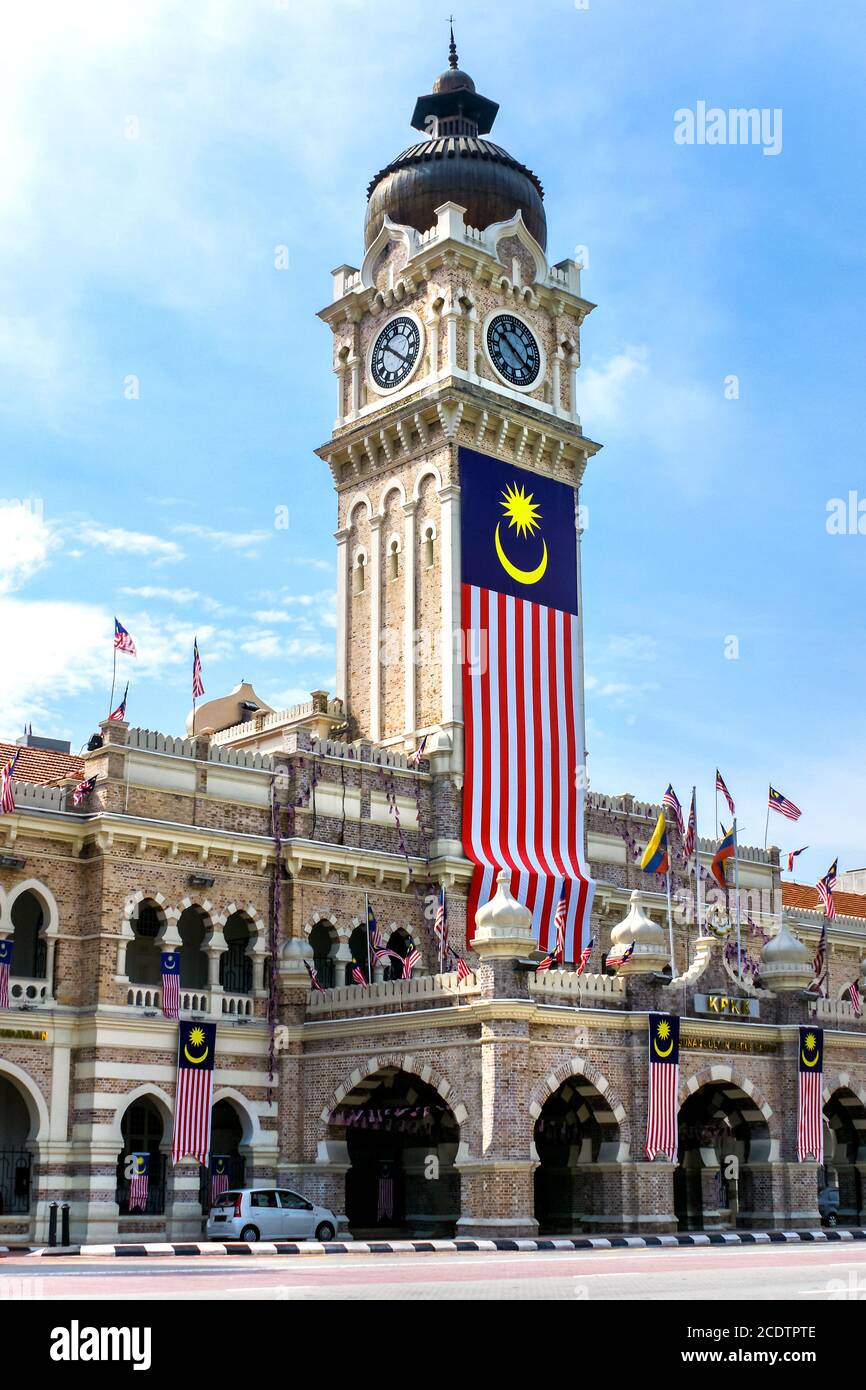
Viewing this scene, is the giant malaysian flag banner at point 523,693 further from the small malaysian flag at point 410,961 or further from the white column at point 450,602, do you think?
the small malaysian flag at point 410,961

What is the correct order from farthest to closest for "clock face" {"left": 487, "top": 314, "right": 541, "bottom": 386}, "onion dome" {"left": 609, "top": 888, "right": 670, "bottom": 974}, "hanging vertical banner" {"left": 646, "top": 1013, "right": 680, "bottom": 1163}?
"clock face" {"left": 487, "top": 314, "right": 541, "bottom": 386} → "onion dome" {"left": 609, "top": 888, "right": 670, "bottom": 974} → "hanging vertical banner" {"left": 646, "top": 1013, "right": 680, "bottom": 1163}

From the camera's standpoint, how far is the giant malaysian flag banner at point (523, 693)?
48.8 meters

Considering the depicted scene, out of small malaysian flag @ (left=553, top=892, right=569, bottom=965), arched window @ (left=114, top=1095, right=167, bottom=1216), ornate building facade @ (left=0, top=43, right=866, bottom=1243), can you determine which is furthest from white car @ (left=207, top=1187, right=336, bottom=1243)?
small malaysian flag @ (left=553, top=892, right=569, bottom=965)

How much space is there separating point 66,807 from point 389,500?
18015 mm

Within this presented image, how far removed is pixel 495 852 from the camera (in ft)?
159

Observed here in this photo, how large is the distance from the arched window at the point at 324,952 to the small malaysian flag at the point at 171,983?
5274mm

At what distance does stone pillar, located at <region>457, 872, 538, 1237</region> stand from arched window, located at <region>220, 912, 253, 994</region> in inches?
360

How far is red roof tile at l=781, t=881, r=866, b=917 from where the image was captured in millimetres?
66312

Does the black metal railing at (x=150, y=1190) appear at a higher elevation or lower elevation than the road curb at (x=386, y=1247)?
higher

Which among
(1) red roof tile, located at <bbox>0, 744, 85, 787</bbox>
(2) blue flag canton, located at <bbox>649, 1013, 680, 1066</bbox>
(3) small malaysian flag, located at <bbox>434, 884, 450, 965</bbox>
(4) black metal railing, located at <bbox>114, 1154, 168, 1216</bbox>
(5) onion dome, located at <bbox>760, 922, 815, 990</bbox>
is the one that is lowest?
(4) black metal railing, located at <bbox>114, 1154, 168, 1216</bbox>

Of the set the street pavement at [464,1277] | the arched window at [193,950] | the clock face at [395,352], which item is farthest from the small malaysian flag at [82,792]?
the clock face at [395,352]

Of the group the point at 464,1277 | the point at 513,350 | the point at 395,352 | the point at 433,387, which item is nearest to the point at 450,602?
the point at 433,387

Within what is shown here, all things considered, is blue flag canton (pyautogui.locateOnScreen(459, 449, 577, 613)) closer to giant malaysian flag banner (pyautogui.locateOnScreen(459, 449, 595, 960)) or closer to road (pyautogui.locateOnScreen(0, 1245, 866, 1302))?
giant malaysian flag banner (pyautogui.locateOnScreen(459, 449, 595, 960))
